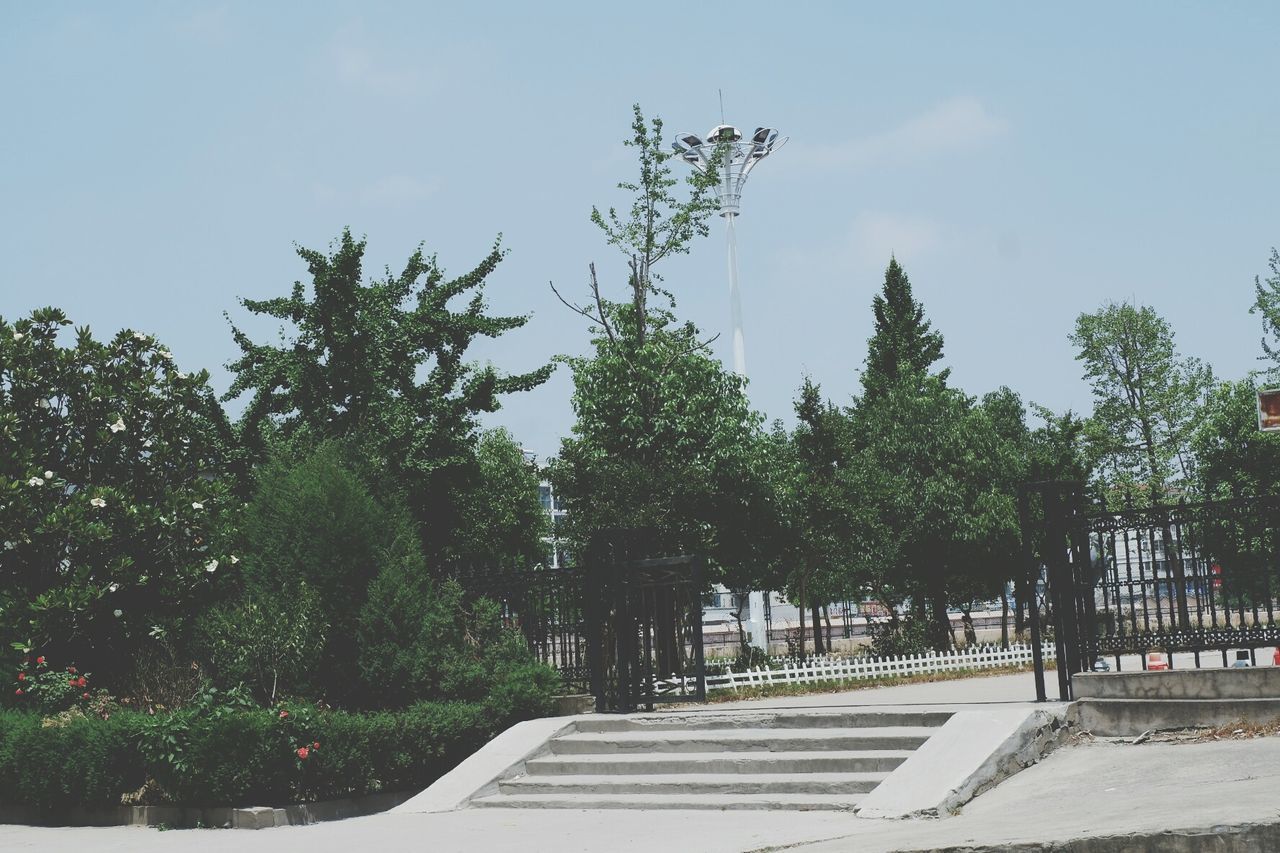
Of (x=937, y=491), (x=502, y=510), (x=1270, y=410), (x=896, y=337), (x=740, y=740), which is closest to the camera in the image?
(x=1270, y=410)

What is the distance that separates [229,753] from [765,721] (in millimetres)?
4899

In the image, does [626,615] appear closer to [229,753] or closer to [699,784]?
[699,784]

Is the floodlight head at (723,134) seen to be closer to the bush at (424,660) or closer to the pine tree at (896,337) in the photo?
the pine tree at (896,337)

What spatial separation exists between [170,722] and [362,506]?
11.2 ft

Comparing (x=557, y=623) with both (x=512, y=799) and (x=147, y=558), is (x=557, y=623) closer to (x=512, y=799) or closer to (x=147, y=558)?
(x=512, y=799)

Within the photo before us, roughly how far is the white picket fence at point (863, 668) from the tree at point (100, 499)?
8858mm

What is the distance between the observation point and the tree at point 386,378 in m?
25.0

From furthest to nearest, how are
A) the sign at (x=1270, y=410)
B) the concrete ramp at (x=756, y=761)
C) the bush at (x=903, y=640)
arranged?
1. the bush at (x=903, y=640)
2. the concrete ramp at (x=756, y=761)
3. the sign at (x=1270, y=410)

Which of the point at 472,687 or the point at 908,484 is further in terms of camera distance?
the point at 908,484

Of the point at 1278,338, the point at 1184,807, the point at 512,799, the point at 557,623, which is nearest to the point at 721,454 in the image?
the point at 557,623

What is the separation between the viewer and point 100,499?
618 inches

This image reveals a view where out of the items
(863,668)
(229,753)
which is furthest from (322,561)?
(863,668)

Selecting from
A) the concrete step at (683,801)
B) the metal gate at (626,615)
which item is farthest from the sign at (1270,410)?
the metal gate at (626,615)

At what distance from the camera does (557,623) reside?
1568cm
